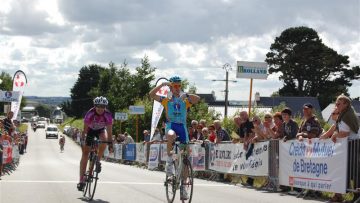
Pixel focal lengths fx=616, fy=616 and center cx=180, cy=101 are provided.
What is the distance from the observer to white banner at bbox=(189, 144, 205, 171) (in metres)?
18.8

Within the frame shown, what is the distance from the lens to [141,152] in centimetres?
3036

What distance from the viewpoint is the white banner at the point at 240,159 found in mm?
14854

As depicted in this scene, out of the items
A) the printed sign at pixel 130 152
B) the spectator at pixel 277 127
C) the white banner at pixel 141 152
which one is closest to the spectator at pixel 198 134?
the spectator at pixel 277 127

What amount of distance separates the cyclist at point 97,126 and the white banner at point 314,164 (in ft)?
13.7

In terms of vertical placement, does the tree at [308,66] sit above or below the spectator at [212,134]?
above

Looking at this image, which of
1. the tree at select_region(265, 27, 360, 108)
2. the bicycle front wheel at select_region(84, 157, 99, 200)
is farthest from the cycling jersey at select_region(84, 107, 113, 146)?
the tree at select_region(265, 27, 360, 108)

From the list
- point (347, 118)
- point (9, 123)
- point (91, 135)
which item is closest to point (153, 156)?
point (9, 123)

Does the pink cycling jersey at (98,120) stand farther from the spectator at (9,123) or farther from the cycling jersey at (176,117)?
the spectator at (9,123)

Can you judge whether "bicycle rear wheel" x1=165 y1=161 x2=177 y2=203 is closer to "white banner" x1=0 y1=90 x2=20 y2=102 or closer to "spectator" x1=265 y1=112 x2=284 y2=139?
"spectator" x1=265 y1=112 x2=284 y2=139

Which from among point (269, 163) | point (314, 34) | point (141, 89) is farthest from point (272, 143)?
point (314, 34)

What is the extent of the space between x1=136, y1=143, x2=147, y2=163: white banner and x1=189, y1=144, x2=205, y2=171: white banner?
9906 mm

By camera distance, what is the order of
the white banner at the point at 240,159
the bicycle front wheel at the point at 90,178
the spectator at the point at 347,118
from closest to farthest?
the spectator at the point at 347,118, the bicycle front wheel at the point at 90,178, the white banner at the point at 240,159

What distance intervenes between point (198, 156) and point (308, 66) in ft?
230

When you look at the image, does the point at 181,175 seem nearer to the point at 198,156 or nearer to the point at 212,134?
the point at 212,134
